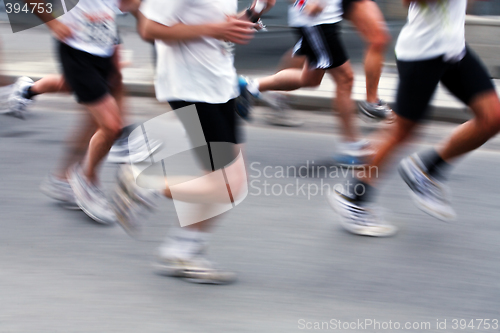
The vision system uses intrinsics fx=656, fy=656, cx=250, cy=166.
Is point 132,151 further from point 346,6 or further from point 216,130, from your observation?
point 346,6

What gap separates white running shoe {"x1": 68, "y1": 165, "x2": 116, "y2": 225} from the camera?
150 inches

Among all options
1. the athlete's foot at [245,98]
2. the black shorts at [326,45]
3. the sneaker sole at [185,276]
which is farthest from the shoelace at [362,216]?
the athlete's foot at [245,98]

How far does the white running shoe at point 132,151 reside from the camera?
4.06 meters

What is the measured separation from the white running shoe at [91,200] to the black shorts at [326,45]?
1953 mm

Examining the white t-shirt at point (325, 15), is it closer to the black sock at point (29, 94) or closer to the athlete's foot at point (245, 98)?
the athlete's foot at point (245, 98)

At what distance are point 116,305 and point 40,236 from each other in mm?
1001

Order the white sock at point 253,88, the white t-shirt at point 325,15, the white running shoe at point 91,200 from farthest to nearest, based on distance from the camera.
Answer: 1. the white sock at point 253,88
2. the white t-shirt at point 325,15
3. the white running shoe at point 91,200

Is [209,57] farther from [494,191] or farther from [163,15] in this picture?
[494,191]

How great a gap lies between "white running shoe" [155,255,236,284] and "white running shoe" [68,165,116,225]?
78cm

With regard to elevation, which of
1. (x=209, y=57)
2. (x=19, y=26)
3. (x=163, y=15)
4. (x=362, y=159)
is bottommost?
(x=19, y=26)

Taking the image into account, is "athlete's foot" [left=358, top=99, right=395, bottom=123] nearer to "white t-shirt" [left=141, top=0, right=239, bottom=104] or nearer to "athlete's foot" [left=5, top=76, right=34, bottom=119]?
"athlete's foot" [left=5, top=76, right=34, bottom=119]

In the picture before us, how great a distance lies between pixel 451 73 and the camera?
3.44m

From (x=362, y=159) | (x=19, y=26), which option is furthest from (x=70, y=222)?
(x=19, y=26)

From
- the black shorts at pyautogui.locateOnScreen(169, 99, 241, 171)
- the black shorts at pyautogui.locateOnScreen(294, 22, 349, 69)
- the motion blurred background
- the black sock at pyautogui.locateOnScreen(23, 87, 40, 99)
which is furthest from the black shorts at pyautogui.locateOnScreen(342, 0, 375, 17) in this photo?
the black sock at pyautogui.locateOnScreen(23, 87, 40, 99)
